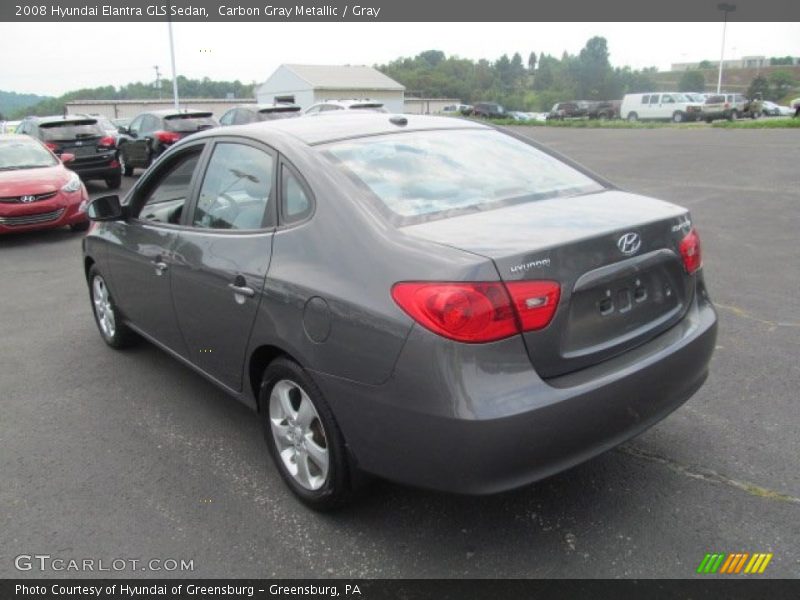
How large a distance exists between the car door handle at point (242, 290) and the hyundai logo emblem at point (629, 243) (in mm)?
1569

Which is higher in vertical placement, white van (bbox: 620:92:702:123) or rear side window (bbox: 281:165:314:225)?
white van (bbox: 620:92:702:123)

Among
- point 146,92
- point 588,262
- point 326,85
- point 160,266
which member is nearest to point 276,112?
point 160,266

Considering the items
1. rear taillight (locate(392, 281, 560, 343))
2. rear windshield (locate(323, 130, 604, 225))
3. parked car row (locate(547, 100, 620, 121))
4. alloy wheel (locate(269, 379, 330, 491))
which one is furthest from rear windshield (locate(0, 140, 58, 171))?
parked car row (locate(547, 100, 620, 121))

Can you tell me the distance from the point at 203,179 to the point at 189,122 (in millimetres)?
14044

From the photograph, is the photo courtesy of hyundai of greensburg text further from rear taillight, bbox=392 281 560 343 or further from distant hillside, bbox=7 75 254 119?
distant hillside, bbox=7 75 254 119

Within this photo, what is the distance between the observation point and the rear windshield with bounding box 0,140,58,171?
35.2ft

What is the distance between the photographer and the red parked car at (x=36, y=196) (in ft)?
31.9

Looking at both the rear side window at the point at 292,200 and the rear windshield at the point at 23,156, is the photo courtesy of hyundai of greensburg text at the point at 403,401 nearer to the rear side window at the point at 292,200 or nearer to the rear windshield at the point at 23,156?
the rear side window at the point at 292,200

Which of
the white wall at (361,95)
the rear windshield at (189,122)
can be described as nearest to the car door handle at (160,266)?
the rear windshield at (189,122)

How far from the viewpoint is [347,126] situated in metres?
3.58

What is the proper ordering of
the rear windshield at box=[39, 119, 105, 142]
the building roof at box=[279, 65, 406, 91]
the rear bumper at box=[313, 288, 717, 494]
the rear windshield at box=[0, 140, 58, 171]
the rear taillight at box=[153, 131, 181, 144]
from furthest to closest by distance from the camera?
the building roof at box=[279, 65, 406, 91] < the rear taillight at box=[153, 131, 181, 144] < the rear windshield at box=[39, 119, 105, 142] < the rear windshield at box=[0, 140, 58, 171] < the rear bumper at box=[313, 288, 717, 494]

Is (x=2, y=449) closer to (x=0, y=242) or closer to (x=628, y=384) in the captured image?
(x=628, y=384)

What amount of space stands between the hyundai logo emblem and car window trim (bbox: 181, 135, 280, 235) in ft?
4.89

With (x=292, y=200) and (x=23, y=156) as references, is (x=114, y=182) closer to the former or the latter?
(x=23, y=156)
